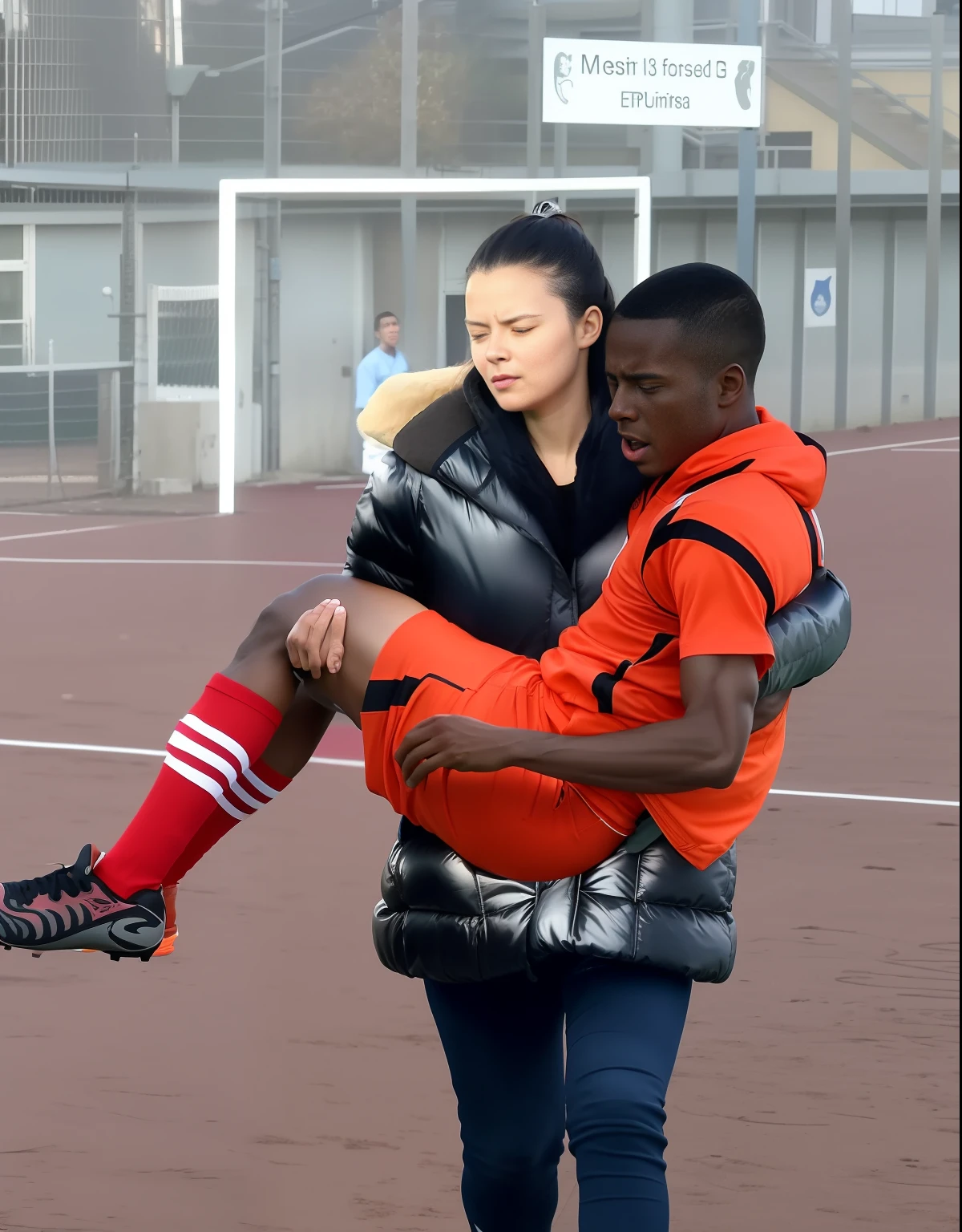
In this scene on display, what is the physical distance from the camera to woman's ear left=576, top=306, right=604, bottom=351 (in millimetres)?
2535

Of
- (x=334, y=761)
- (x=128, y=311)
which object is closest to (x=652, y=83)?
(x=128, y=311)

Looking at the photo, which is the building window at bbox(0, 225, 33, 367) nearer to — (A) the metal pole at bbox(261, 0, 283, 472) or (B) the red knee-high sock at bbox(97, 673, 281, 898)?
(A) the metal pole at bbox(261, 0, 283, 472)

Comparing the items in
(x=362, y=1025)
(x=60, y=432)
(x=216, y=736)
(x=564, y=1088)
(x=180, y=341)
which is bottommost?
(x=362, y=1025)

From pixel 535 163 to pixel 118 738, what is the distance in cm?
1599

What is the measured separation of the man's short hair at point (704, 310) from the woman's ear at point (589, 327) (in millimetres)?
231

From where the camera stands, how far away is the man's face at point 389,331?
17422 millimetres

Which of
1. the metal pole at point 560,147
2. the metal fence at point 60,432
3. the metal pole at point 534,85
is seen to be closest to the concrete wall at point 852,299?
the metal pole at point 560,147

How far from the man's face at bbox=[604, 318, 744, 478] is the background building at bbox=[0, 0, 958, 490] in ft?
50.7

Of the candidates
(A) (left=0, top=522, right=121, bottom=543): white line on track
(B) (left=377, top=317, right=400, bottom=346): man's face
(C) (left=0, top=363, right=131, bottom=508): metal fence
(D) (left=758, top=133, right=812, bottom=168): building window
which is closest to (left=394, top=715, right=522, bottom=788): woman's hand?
(A) (left=0, top=522, right=121, bottom=543): white line on track

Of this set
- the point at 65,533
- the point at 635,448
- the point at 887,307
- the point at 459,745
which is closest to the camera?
the point at 459,745

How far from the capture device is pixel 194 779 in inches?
99.4

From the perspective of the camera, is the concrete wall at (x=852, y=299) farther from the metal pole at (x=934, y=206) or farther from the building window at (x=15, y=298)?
the building window at (x=15, y=298)

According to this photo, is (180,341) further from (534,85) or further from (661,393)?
(661,393)

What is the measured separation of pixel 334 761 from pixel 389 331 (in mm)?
10321
